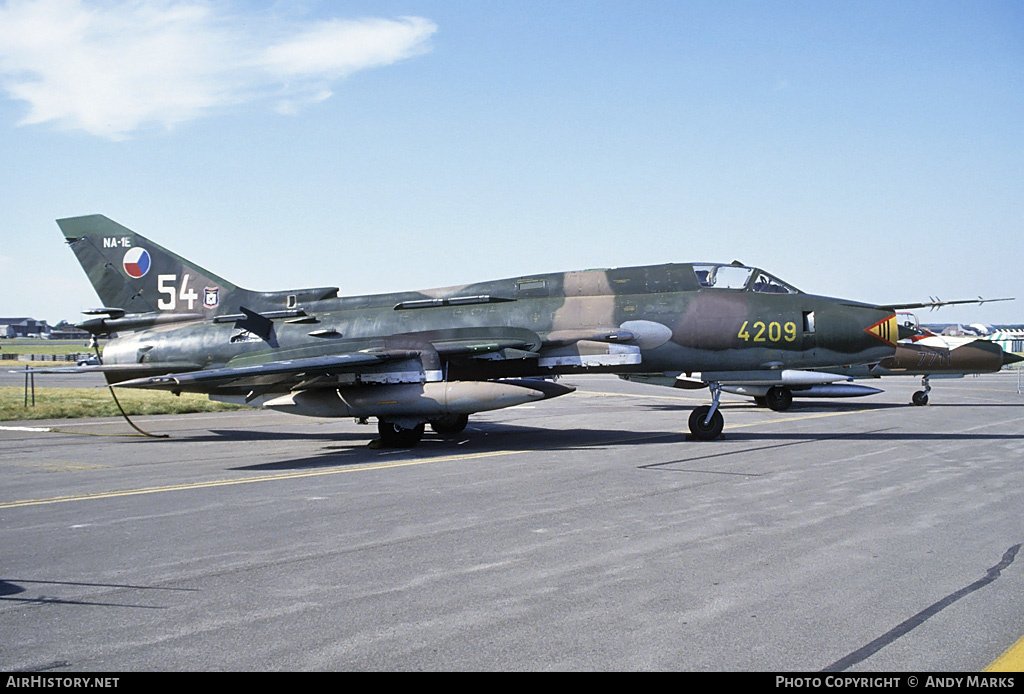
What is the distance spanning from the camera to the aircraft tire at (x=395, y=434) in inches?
619

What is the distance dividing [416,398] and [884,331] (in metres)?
8.46

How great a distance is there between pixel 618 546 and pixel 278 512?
378cm

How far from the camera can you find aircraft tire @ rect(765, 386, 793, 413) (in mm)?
23906

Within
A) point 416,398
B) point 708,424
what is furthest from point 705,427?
point 416,398

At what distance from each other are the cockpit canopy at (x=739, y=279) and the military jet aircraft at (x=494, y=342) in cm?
3

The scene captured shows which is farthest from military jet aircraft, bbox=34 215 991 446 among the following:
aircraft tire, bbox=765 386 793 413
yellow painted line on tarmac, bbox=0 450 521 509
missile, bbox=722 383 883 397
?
missile, bbox=722 383 883 397

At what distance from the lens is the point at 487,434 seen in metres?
17.8

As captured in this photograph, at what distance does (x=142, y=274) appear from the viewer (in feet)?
60.5

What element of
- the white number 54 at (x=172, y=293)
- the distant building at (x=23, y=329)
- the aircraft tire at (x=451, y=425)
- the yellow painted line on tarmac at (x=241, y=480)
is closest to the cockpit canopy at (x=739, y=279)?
the yellow painted line on tarmac at (x=241, y=480)

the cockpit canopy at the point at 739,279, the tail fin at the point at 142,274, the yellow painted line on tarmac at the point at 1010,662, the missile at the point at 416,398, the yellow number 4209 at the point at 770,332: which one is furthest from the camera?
the tail fin at the point at 142,274

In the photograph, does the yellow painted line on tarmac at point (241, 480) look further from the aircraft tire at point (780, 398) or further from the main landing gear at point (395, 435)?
the aircraft tire at point (780, 398)

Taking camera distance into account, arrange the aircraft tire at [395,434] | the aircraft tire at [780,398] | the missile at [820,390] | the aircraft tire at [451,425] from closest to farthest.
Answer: the aircraft tire at [395,434] < the aircraft tire at [451,425] < the aircraft tire at [780,398] < the missile at [820,390]

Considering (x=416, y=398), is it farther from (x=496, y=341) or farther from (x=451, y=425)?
(x=451, y=425)
